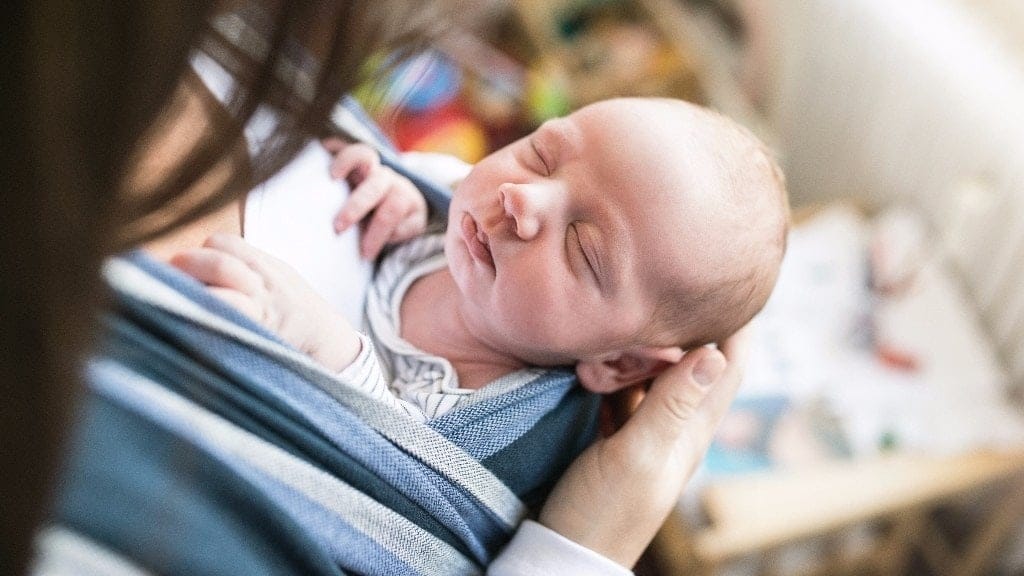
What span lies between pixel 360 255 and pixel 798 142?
156 cm

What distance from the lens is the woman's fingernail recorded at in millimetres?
809

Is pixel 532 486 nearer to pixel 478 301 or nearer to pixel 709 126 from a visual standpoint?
pixel 478 301

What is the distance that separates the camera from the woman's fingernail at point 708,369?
2.65ft

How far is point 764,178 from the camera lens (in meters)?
0.80

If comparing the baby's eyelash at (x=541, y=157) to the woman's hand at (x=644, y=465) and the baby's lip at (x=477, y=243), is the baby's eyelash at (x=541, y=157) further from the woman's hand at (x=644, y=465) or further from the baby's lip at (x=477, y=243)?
the woman's hand at (x=644, y=465)

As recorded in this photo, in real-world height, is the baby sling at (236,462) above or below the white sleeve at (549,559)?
above

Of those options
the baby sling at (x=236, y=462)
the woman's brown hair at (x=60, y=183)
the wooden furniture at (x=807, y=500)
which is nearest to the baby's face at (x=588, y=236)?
the baby sling at (x=236, y=462)

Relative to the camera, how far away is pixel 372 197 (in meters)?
0.76

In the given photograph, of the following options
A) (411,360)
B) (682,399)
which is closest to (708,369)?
(682,399)

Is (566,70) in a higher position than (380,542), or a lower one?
lower

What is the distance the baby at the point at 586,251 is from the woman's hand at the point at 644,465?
0.19 feet

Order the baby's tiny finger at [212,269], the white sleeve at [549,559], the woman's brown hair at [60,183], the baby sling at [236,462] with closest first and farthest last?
the woman's brown hair at [60,183] < the baby sling at [236,462] < the baby's tiny finger at [212,269] < the white sleeve at [549,559]

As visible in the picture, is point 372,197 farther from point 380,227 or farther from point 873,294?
point 873,294

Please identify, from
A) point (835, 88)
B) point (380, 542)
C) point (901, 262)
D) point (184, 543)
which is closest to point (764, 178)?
point (380, 542)
